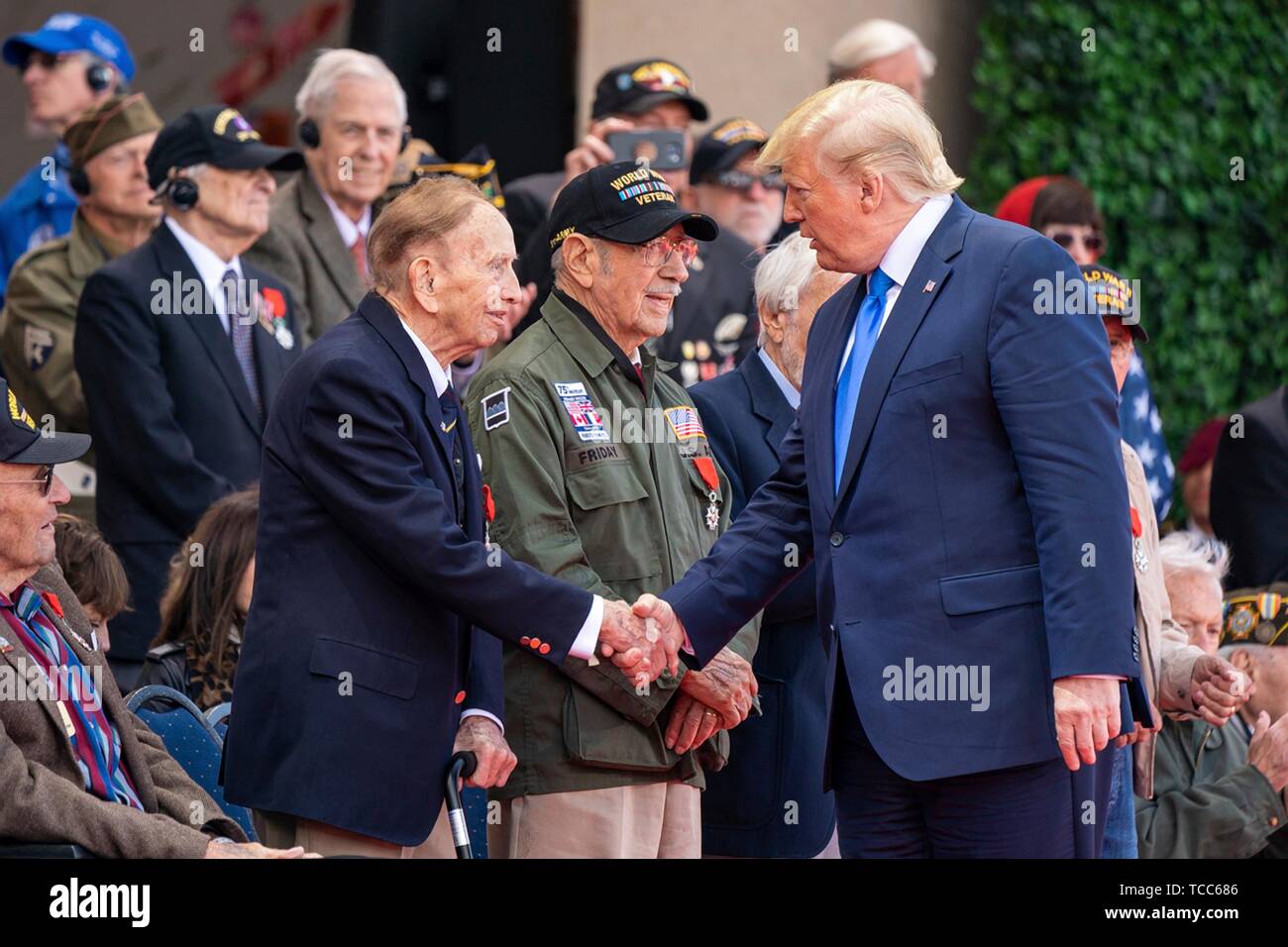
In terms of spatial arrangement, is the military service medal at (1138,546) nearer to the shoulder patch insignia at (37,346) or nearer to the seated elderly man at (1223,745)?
the seated elderly man at (1223,745)

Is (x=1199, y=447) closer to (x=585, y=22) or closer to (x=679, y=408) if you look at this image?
(x=585, y=22)

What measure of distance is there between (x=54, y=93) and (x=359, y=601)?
3979 mm

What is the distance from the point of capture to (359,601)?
4035 millimetres

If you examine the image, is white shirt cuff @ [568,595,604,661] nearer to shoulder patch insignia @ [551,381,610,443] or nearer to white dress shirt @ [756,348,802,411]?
shoulder patch insignia @ [551,381,610,443]

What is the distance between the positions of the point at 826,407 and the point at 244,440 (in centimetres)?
249

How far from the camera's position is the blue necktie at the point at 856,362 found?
13.4 ft

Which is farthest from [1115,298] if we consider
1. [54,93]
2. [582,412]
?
[54,93]

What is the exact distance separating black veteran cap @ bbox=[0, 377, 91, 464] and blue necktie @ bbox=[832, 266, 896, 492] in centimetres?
165

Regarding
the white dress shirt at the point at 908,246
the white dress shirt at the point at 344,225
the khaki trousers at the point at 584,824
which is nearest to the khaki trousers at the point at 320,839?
the khaki trousers at the point at 584,824

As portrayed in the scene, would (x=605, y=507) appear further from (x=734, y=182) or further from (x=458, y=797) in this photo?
(x=734, y=182)

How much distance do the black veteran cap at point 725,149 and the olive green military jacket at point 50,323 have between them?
2.04 metres

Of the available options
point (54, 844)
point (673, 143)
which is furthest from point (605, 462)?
point (673, 143)

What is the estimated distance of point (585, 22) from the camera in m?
9.03

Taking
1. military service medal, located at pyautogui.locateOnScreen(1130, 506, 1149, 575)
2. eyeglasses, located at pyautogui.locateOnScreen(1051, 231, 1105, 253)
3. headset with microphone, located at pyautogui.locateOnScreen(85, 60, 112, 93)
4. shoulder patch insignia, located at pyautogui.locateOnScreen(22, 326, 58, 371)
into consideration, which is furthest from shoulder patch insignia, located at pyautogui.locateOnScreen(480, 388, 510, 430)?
headset with microphone, located at pyautogui.locateOnScreen(85, 60, 112, 93)
